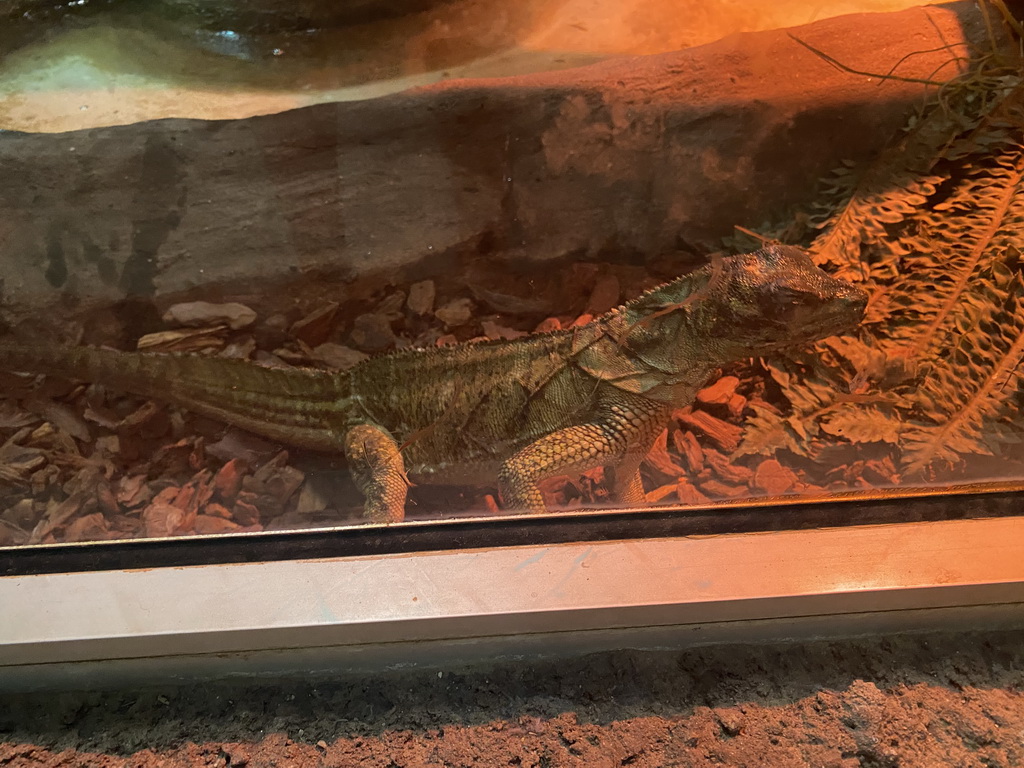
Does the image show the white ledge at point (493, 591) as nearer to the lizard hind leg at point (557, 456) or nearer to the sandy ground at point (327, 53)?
the lizard hind leg at point (557, 456)

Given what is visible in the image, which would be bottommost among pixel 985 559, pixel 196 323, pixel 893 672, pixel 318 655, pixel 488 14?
pixel 893 672

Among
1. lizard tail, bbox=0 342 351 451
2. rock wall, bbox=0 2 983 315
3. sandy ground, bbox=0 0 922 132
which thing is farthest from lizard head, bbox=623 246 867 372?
sandy ground, bbox=0 0 922 132

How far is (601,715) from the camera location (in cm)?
194

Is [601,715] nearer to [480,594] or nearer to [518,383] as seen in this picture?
[480,594]

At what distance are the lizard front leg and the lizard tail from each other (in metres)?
0.89

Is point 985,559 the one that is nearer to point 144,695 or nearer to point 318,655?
point 318,655

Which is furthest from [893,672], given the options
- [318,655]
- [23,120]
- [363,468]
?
[23,120]

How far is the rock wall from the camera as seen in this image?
3.08 m

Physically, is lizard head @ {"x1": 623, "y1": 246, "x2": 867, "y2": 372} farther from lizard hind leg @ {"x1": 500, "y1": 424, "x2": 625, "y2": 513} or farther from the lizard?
lizard hind leg @ {"x1": 500, "y1": 424, "x2": 625, "y2": 513}

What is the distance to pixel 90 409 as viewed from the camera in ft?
9.67

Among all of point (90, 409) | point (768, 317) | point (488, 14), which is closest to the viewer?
point (768, 317)

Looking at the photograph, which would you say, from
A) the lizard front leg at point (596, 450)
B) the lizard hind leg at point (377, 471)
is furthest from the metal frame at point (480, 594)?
the lizard front leg at point (596, 450)

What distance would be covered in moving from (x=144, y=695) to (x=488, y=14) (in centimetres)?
375

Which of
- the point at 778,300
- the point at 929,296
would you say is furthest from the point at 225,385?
the point at 929,296
